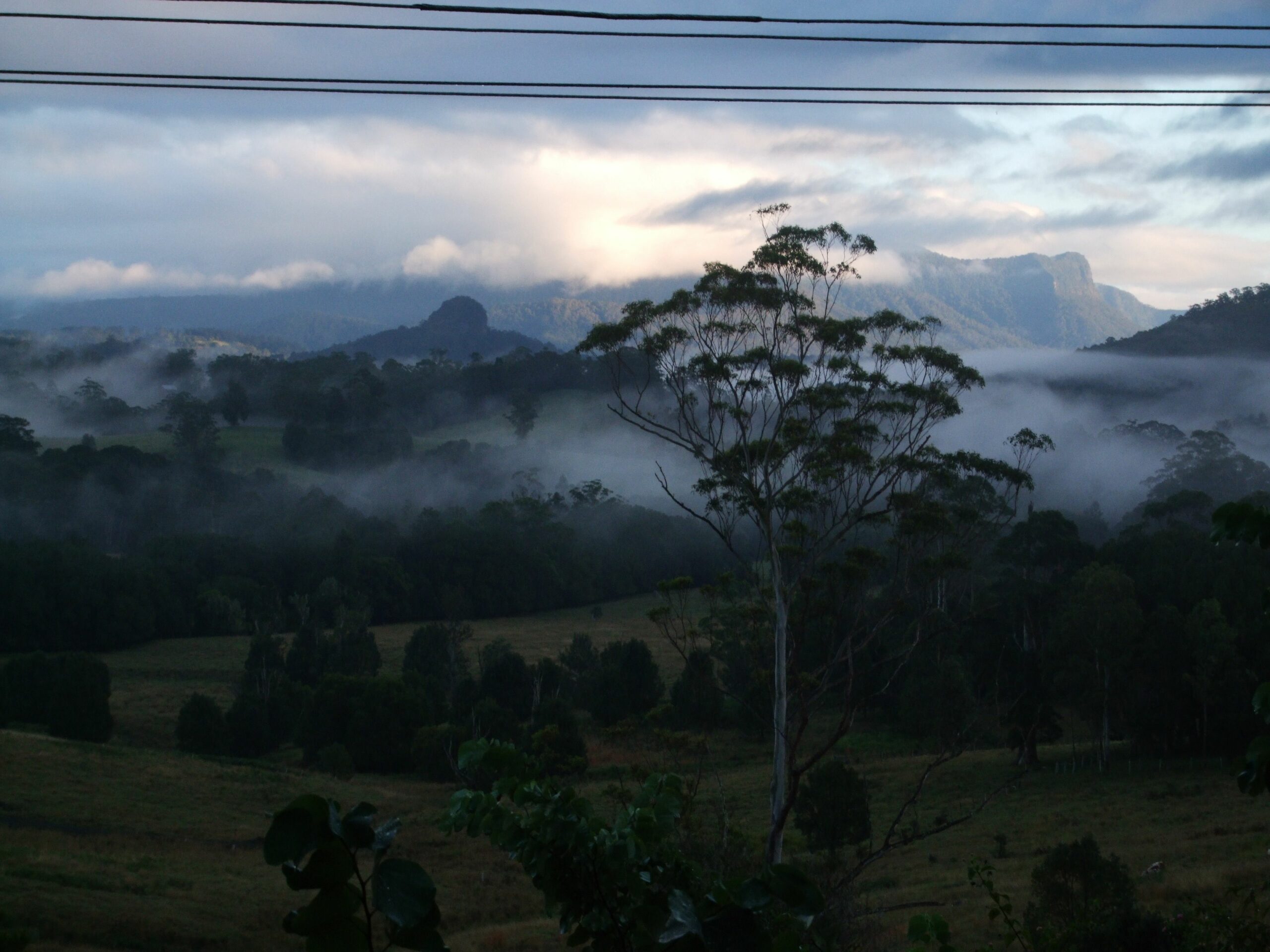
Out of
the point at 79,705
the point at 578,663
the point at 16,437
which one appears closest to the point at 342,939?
the point at 79,705

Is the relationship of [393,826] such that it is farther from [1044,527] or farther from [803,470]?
[1044,527]

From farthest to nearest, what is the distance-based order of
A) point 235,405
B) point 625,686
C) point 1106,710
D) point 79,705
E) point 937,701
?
1. point 235,405
2. point 625,686
3. point 79,705
4. point 937,701
5. point 1106,710

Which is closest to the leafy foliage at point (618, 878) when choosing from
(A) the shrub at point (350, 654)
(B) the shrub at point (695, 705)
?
(B) the shrub at point (695, 705)

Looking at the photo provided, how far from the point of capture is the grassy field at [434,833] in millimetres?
17844

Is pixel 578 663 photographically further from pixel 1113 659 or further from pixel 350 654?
pixel 1113 659

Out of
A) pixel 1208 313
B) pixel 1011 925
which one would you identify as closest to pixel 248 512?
pixel 1011 925

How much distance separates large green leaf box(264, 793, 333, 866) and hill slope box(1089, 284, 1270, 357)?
155366mm

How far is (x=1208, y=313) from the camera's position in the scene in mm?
145125

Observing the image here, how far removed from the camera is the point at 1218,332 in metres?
140

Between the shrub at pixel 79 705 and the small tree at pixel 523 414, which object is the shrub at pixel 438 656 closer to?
the shrub at pixel 79 705

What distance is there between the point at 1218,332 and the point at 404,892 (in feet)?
530

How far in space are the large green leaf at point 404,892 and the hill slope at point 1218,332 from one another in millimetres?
155266

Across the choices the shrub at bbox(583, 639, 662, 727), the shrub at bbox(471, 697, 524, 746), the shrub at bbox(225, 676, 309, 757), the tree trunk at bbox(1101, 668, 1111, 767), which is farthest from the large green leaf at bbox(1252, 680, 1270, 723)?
the shrub at bbox(225, 676, 309, 757)

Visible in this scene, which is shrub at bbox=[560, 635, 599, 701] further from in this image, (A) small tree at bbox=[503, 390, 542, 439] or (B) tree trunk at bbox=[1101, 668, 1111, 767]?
(A) small tree at bbox=[503, 390, 542, 439]
